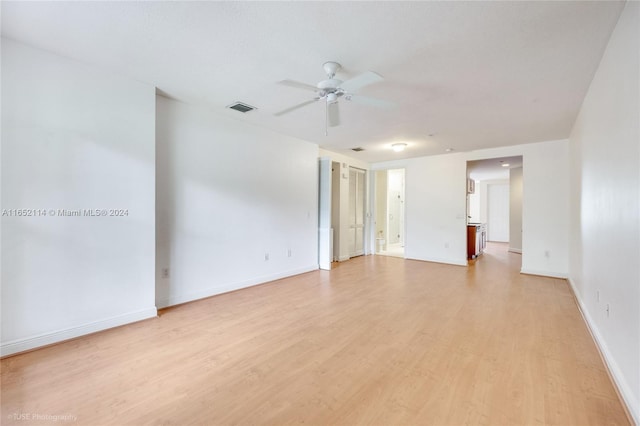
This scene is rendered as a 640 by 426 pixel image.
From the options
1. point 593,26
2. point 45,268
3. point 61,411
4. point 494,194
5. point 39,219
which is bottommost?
point 61,411

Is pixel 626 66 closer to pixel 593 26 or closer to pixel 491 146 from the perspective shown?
pixel 593 26

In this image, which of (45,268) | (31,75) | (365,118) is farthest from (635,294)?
(31,75)

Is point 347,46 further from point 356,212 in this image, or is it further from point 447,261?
point 447,261

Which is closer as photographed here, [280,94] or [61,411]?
[61,411]

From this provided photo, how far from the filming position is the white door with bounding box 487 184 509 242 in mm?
10266

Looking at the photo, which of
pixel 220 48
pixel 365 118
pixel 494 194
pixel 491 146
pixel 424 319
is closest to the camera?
pixel 220 48

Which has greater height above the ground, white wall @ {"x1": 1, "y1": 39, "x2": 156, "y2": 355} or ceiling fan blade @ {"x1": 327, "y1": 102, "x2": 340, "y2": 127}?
ceiling fan blade @ {"x1": 327, "y1": 102, "x2": 340, "y2": 127}

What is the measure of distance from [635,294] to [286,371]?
2291 millimetres

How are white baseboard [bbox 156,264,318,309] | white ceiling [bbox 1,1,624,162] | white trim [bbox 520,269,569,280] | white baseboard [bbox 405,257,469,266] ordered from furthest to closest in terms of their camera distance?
white baseboard [bbox 405,257,469,266] → white trim [bbox 520,269,569,280] → white baseboard [bbox 156,264,318,309] → white ceiling [bbox 1,1,624,162]

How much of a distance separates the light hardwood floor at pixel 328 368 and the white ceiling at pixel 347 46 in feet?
8.36

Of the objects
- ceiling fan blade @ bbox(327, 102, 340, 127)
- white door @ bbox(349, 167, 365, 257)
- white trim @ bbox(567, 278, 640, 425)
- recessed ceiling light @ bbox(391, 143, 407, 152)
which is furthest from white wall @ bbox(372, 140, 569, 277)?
ceiling fan blade @ bbox(327, 102, 340, 127)

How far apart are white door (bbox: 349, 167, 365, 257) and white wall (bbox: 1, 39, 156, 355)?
4803 millimetres

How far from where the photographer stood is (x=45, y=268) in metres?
2.42

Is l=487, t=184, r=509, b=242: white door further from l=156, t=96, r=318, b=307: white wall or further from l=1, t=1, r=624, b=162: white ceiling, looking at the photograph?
l=156, t=96, r=318, b=307: white wall
